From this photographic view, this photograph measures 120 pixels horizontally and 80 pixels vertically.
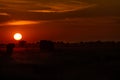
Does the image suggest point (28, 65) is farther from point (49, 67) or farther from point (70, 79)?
point (70, 79)

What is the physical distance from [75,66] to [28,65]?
526cm

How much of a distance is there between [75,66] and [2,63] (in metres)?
9.63

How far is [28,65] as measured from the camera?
49.2 m

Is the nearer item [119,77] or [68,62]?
[119,77]

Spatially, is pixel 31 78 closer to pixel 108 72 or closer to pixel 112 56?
pixel 108 72

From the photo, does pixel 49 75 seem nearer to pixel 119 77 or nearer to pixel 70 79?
pixel 70 79

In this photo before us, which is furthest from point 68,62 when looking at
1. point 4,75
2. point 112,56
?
point 4,75

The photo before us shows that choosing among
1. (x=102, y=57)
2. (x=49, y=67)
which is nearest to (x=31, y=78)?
(x=49, y=67)

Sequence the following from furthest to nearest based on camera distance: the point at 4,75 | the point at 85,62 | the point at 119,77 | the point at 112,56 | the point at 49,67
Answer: the point at 112,56
the point at 85,62
the point at 49,67
the point at 4,75
the point at 119,77

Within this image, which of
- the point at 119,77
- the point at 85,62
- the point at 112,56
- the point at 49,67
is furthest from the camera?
the point at 112,56

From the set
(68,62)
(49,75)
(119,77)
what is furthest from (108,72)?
(68,62)

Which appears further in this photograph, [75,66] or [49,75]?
[75,66]

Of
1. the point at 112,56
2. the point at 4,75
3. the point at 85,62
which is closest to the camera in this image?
the point at 4,75

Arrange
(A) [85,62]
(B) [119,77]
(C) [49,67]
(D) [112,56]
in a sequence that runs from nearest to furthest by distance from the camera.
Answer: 1. (B) [119,77]
2. (C) [49,67]
3. (A) [85,62]
4. (D) [112,56]
